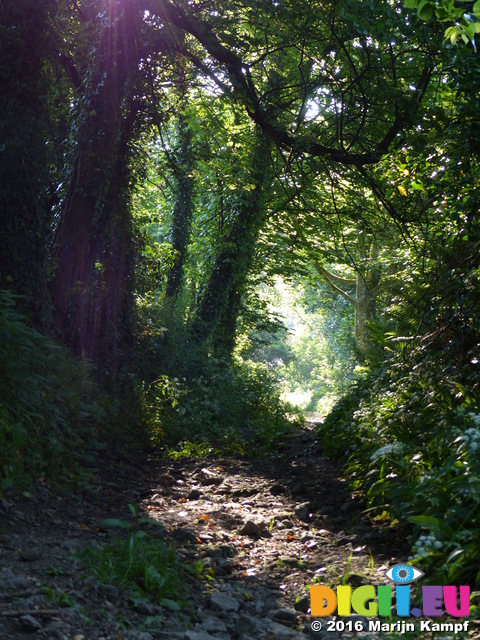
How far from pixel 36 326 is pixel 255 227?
950cm

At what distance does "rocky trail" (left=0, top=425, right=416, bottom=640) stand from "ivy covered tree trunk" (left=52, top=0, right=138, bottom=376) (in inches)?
89.6

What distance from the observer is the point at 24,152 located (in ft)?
22.2

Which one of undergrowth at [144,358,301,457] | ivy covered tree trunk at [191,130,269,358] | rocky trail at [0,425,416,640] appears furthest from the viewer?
ivy covered tree trunk at [191,130,269,358]

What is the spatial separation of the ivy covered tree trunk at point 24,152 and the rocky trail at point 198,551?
7.77 ft

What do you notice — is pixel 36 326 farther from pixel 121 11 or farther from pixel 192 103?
pixel 192 103

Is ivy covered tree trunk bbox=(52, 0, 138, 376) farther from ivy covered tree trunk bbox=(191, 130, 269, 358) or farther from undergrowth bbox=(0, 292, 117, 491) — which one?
ivy covered tree trunk bbox=(191, 130, 269, 358)

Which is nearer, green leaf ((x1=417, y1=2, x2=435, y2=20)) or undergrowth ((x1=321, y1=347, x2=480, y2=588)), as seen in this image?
green leaf ((x1=417, y1=2, x2=435, y2=20))

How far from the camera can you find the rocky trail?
312 cm

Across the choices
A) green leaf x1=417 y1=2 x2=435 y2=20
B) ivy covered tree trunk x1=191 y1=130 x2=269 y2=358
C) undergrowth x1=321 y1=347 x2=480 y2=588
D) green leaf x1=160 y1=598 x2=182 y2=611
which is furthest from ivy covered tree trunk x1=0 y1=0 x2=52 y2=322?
ivy covered tree trunk x1=191 y1=130 x2=269 y2=358

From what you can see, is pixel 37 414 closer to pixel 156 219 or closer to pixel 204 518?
pixel 204 518

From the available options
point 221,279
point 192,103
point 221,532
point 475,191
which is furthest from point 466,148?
point 221,279

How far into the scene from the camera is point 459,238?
653 cm

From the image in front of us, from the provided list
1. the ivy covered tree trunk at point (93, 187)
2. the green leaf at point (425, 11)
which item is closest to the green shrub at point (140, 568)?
the green leaf at point (425, 11)

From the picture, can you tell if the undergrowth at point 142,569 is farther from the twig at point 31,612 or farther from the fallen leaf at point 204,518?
the fallen leaf at point 204,518
